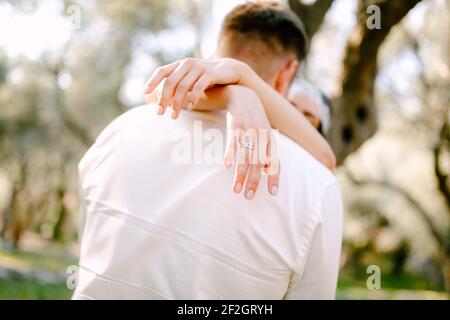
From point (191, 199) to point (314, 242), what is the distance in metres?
0.32

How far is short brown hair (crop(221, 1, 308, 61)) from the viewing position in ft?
5.43

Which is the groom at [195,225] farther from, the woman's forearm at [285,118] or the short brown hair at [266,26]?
the short brown hair at [266,26]

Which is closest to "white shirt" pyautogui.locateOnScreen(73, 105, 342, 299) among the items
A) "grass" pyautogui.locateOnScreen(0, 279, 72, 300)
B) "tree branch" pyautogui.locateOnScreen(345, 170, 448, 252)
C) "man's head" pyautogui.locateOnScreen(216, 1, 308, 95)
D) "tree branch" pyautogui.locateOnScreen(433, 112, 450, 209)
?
"man's head" pyautogui.locateOnScreen(216, 1, 308, 95)

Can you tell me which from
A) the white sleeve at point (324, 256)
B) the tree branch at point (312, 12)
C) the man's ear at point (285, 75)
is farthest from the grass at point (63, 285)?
the white sleeve at point (324, 256)

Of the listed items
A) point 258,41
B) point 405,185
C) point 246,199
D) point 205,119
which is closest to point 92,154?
point 205,119

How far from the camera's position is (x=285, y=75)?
1737 mm

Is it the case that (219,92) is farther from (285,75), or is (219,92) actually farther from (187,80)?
(285,75)

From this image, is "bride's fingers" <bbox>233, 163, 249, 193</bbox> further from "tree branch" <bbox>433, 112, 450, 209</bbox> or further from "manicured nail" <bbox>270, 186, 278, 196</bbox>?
"tree branch" <bbox>433, 112, 450, 209</bbox>

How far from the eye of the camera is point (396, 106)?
15.9 meters

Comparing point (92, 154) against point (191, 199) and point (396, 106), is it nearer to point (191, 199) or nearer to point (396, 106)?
point (191, 199)

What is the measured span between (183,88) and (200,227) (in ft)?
1.09

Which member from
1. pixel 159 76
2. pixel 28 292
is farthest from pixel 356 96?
pixel 28 292

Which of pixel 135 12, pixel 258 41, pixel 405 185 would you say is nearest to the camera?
pixel 258 41

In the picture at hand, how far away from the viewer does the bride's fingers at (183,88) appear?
1248mm
